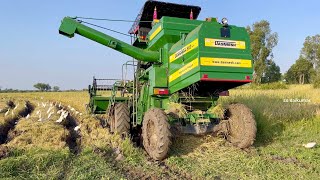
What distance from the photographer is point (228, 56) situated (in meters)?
5.66

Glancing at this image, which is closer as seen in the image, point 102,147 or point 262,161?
point 262,161

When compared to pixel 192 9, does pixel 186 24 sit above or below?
below

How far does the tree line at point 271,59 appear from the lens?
4066cm

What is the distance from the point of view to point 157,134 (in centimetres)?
565

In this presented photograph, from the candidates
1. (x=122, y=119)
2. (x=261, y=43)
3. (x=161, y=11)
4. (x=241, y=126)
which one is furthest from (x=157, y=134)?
(x=261, y=43)

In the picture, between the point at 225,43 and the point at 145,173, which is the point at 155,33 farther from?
the point at 145,173

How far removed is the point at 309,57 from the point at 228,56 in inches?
2042

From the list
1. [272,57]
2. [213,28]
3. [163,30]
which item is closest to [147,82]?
[163,30]

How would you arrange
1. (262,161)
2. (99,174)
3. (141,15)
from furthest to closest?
(141,15)
(262,161)
(99,174)

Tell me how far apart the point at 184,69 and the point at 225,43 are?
2.78ft

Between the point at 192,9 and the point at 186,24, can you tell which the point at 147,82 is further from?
the point at 192,9

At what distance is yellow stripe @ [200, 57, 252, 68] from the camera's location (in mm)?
5484

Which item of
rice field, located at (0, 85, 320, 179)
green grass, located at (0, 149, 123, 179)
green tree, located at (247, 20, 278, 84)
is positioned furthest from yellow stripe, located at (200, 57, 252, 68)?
green tree, located at (247, 20, 278, 84)

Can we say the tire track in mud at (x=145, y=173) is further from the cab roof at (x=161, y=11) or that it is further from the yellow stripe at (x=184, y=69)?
the cab roof at (x=161, y=11)
